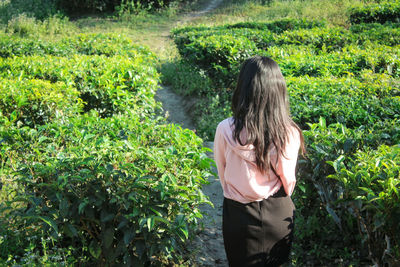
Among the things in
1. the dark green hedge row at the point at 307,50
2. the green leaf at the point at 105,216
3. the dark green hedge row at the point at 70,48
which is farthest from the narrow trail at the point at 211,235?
the dark green hedge row at the point at 70,48

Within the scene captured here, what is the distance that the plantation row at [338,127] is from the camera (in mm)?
2748

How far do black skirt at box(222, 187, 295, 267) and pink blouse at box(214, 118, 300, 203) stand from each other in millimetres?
63

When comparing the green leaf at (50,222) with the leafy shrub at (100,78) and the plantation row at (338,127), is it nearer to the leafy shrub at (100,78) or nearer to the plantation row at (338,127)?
the plantation row at (338,127)

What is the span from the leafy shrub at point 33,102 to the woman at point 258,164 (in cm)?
302

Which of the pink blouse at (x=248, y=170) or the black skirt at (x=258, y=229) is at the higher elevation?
the pink blouse at (x=248, y=170)

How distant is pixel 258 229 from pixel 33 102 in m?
3.57

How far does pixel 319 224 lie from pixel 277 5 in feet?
52.4

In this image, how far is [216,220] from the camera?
15.3ft

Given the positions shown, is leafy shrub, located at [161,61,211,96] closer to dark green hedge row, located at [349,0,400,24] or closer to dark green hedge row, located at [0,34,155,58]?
dark green hedge row, located at [0,34,155,58]

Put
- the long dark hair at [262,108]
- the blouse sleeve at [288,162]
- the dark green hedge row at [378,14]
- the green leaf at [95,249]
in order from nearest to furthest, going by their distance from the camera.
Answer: the long dark hair at [262,108] → the blouse sleeve at [288,162] → the green leaf at [95,249] → the dark green hedge row at [378,14]

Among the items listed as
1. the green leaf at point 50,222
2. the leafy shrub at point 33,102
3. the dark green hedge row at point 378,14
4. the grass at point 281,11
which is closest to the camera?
the green leaf at point 50,222

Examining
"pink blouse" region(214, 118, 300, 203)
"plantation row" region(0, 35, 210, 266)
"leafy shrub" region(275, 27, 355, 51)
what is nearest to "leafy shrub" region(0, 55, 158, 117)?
"plantation row" region(0, 35, 210, 266)

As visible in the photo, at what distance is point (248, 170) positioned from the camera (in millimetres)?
2510

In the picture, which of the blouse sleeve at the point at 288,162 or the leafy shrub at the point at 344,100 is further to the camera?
the leafy shrub at the point at 344,100
